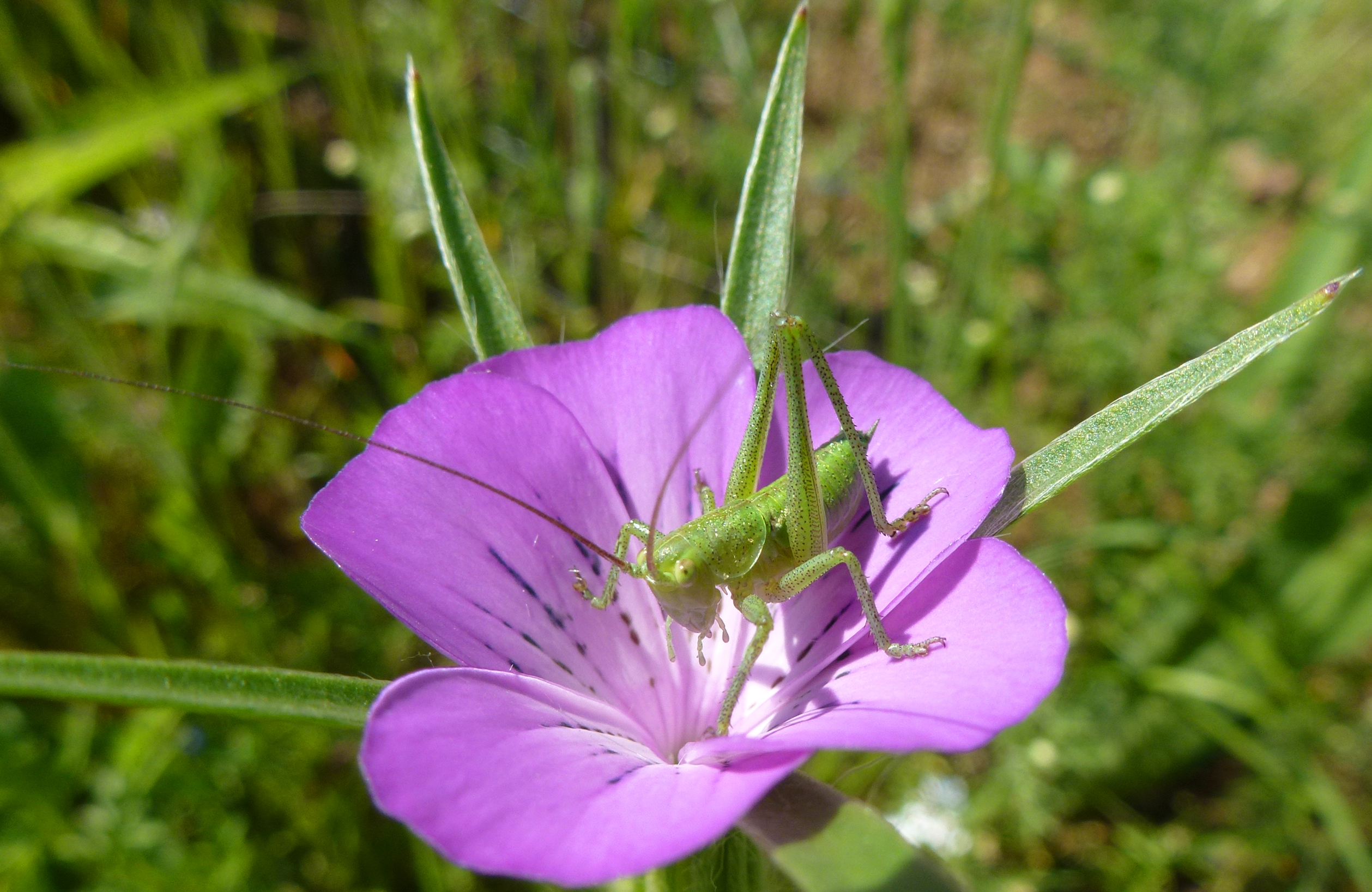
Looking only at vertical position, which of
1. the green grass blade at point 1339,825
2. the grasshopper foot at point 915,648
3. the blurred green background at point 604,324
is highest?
the grasshopper foot at point 915,648

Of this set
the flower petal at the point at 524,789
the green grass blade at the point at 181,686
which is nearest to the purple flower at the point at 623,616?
the flower petal at the point at 524,789

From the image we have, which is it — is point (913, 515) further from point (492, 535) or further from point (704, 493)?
point (492, 535)

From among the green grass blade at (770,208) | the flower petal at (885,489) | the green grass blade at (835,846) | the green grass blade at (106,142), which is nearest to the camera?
the green grass blade at (835,846)

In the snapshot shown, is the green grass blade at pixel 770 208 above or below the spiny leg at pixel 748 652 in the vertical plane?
above

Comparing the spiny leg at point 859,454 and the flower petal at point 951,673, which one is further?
the spiny leg at point 859,454

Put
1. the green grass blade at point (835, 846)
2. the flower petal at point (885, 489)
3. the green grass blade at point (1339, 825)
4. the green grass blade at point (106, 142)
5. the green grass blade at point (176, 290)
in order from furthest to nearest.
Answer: the green grass blade at point (176, 290)
the green grass blade at point (106, 142)
the green grass blade at point (1339, 825)
the flower petal at point (885, 489)
the green grass blade at point (835, 846)

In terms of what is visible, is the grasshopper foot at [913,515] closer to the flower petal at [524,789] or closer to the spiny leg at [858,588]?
the spiny leg at [858,588]

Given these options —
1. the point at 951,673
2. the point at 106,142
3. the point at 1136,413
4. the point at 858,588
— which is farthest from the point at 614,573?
the point at 106,142
